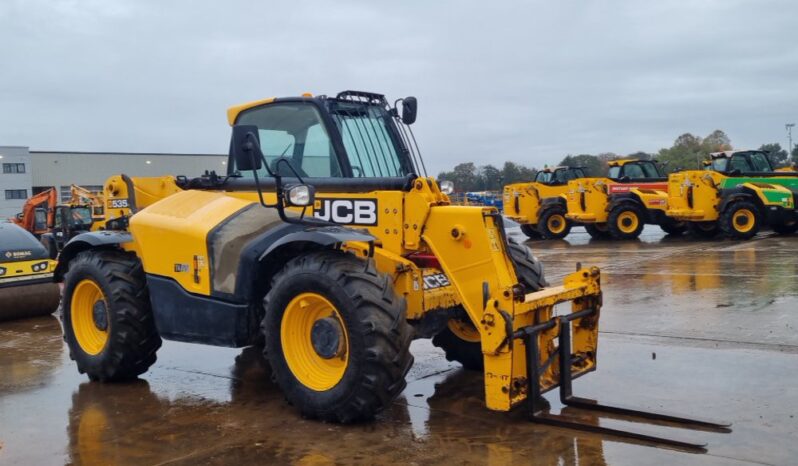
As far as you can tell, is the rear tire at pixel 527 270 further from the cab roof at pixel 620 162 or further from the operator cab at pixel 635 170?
the cab roof at pixel 620 162

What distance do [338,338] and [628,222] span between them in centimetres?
1920

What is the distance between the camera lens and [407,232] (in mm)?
5914

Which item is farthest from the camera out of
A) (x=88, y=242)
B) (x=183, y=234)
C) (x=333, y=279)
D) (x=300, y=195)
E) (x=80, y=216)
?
(x=80, y=216)

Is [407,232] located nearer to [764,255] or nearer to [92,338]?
[92,338]

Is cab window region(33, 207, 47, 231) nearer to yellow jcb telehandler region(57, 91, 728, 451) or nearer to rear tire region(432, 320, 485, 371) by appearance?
yellow jcb telehandler region(57, 91, 728, 451)

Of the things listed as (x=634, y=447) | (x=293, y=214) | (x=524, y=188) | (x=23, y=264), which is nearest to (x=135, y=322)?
(x=293, y=214)

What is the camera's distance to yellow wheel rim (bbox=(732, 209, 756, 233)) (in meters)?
20.8

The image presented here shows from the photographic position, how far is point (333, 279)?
529 centimetres

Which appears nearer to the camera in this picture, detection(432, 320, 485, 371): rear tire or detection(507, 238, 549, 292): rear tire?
detection(507, 238, 549, 292): rear tire

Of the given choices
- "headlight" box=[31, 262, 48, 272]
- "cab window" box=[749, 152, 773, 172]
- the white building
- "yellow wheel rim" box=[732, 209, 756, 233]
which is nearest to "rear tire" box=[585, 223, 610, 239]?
"yellow wheel rim" box=[732, 209, 756, 233]

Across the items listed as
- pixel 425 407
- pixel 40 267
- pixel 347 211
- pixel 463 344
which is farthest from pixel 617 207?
pixel 425 407

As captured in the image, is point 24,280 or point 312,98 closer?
point 312,98

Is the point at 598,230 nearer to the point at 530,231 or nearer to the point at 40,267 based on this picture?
the point at 530,231

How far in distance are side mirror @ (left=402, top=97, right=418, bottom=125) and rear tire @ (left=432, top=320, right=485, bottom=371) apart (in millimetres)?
1774
